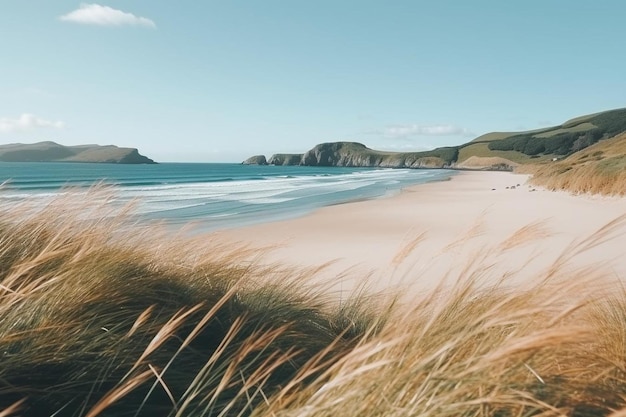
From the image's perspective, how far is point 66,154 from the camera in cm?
16475

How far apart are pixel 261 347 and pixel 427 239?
10.6 metres

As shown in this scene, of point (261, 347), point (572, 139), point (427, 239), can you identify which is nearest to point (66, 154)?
point (572, 139)

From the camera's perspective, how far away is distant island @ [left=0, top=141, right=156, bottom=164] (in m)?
146

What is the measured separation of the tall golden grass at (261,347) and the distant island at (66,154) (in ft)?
545

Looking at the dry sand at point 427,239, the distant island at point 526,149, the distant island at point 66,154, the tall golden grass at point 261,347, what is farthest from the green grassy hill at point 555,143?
the tall golden grass at point 261,347

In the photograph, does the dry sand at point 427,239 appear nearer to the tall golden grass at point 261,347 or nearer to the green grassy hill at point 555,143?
the tall golden grass at point 261,347

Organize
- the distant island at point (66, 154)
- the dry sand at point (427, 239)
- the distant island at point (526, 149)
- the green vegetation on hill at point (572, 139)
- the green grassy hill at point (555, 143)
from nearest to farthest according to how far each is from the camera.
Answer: the dry sand at point (427, 239), the green vegetation on hill at point (572, 139), the green grassy hill at point (555, 143), the distant island at point (526, 149), the distant island at point (66, 154)

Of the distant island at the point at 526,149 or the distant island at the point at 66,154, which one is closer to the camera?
the distant island at the point at 526,149

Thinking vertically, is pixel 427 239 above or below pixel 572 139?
below

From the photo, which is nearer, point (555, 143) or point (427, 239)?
point (427, 239)

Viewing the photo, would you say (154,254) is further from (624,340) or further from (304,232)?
(304,232)

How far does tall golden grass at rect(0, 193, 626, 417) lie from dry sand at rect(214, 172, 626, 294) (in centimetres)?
80

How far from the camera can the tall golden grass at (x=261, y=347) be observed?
4.96 feet

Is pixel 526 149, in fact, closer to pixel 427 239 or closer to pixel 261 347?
pixel 427 239
